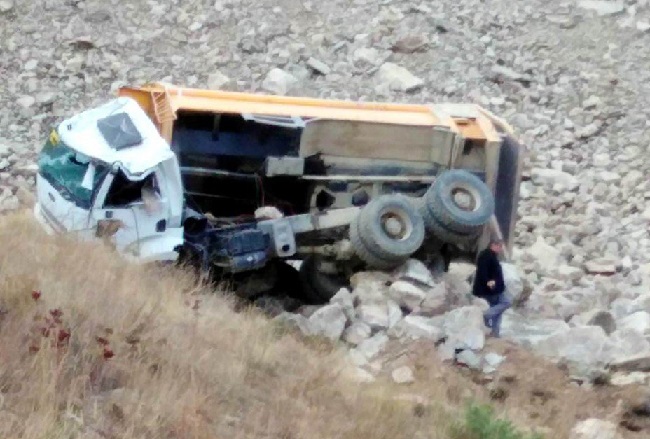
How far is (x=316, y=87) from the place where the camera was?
21.0 metres

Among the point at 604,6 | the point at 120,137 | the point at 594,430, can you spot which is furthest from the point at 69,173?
the point at 604,6

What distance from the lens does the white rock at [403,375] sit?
32.9ft

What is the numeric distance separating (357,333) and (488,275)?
129 centimetres

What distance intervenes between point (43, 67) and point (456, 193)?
31.9 feet

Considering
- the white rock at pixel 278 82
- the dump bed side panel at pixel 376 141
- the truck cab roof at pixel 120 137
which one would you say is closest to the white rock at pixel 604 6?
the white rock at pixel 278 82

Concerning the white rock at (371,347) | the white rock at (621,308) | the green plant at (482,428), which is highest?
the green plant at (482,428)

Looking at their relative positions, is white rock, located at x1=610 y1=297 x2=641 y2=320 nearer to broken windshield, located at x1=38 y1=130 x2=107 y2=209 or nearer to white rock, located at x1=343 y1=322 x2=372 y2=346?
white rock, located at x1=343 y1=322 x2=372 y2=346

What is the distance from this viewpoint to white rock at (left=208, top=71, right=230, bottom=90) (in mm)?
20734

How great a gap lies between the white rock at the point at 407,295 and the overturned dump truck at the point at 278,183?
464mm

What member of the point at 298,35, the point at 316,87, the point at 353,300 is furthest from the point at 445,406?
the point at 298,35

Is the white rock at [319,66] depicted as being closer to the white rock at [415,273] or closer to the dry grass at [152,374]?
the white rock at [415,273]

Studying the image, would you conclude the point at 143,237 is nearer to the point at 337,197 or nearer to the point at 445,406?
the point at 337,197

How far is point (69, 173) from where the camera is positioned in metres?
12.1

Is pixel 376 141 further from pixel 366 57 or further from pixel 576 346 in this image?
pixel 366 57
